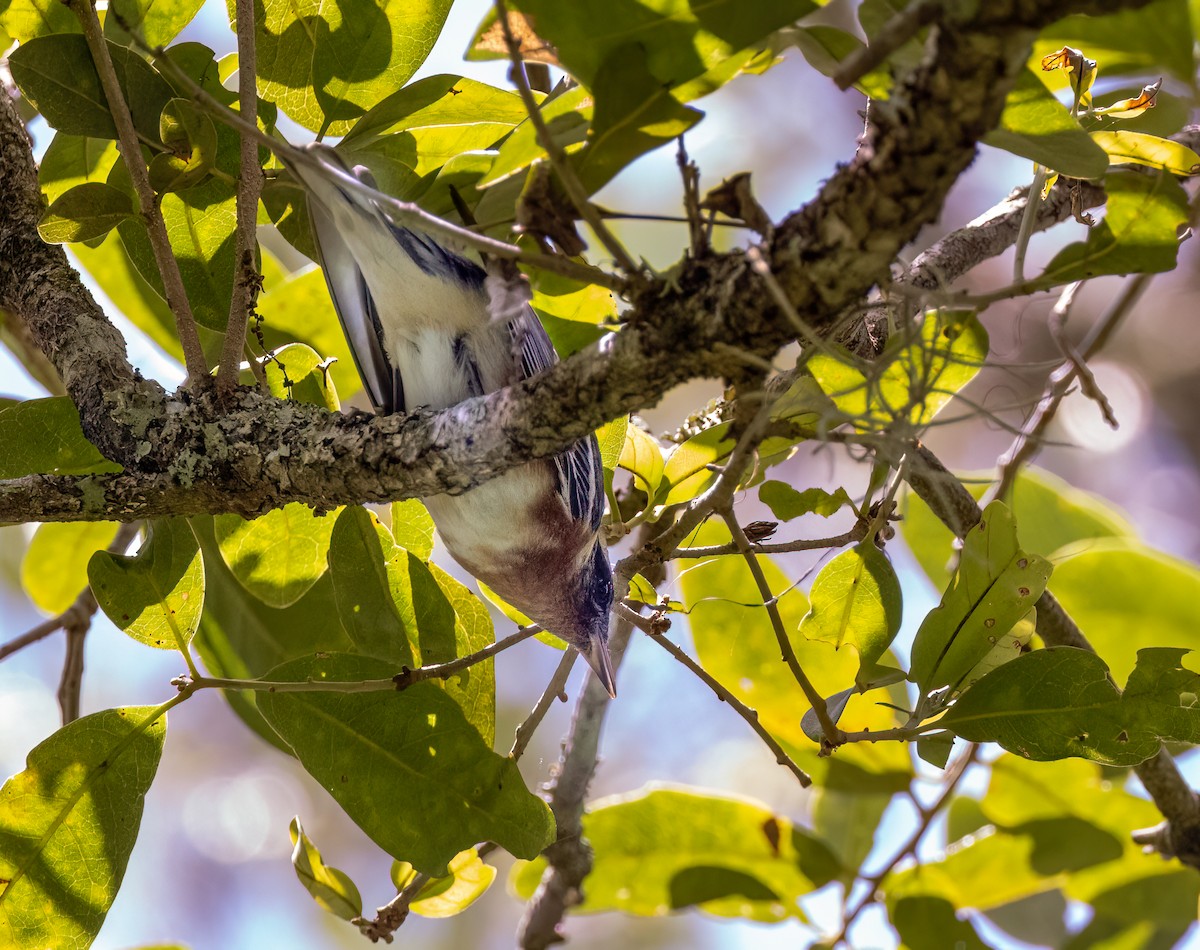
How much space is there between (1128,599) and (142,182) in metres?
1.21

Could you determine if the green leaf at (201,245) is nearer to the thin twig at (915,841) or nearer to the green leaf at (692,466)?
the green leaf at (692,466)

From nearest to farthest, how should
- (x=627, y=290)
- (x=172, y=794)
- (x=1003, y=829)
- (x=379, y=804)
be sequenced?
(x=627, y=290), (x=379, y=804), (x=1003, y=829), (x=172, y=794)

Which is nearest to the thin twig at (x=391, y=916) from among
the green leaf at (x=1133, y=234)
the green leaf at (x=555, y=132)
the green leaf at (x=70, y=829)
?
the green leaf at (x=70, y=829)

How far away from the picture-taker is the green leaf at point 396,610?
1093 millimetres

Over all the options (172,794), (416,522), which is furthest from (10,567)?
(416,522)

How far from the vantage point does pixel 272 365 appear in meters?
1.17

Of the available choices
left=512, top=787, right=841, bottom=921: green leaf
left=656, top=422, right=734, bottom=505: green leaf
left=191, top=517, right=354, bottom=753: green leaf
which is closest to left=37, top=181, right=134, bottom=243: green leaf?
left=191, top=517, right=354, bottom=753: green leaf

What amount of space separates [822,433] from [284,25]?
662 millimetres

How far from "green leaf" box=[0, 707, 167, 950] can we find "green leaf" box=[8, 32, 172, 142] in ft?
1.77

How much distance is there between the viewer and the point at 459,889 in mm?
1123

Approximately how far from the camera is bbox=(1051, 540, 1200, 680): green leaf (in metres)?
1.32

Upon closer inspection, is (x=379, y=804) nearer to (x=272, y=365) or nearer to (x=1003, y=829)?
(x=272, y=365)

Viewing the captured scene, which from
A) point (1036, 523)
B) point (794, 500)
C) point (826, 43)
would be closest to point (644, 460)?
point (794, 500)

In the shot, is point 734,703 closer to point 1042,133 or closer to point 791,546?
point 791,546
